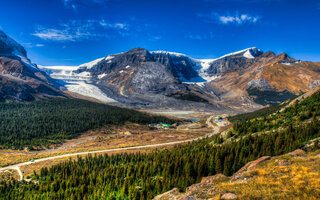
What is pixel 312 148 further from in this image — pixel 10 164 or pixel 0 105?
pixel 0 105

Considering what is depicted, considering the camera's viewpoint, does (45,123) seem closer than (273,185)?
No

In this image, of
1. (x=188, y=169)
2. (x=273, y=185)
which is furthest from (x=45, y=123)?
(x=273, y=185)

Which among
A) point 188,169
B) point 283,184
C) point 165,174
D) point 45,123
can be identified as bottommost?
point 45,123

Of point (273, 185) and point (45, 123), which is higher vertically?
point (273, 185)

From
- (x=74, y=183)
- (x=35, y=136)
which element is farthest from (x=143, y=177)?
(x=35, y=136)

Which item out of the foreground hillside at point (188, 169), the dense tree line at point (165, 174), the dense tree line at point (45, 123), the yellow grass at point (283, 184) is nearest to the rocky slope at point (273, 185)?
the yellow grass at point (283, 184)

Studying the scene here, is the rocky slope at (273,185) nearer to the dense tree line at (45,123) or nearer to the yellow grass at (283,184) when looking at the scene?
the yellow grass at (283,184)

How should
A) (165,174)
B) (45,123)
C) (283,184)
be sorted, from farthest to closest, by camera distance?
(45,123), (165,174), (283,184)

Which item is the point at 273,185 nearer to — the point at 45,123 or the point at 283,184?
the point at 283,184
